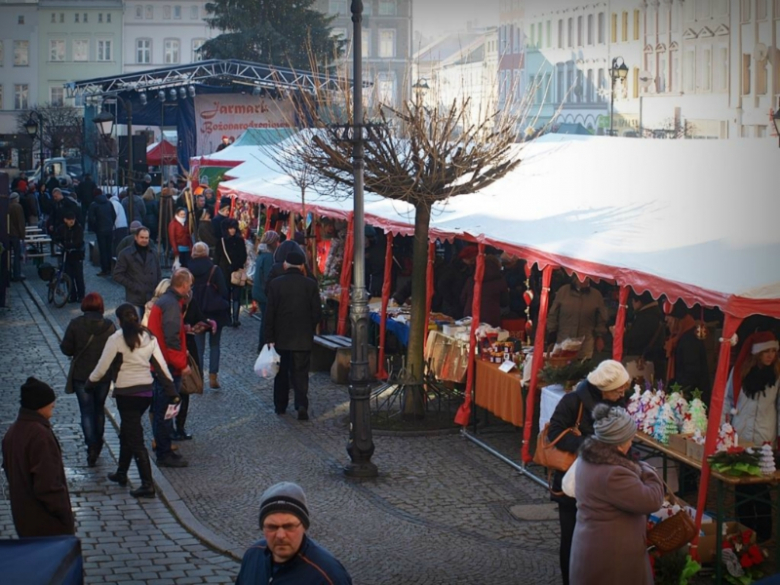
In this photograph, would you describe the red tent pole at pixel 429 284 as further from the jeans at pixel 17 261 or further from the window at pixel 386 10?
the window at pixel 386 10

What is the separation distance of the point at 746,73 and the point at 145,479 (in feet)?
177

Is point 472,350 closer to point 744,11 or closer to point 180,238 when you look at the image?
point 180,238

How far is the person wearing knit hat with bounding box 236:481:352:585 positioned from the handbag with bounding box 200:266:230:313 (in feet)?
A: 34.6

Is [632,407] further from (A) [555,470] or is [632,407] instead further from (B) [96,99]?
(B) [96,99]

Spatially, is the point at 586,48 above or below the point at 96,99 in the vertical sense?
above

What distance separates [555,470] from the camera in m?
8.17

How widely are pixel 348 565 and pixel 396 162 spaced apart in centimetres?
555

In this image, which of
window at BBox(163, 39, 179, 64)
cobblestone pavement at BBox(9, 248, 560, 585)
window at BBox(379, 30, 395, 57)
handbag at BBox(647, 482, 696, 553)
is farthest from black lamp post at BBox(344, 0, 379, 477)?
window at BBox(163, 39, 179, 64)

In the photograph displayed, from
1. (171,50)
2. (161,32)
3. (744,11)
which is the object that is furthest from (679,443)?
(161,32)

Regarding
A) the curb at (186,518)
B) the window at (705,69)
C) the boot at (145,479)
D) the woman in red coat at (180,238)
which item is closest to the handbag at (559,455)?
the curb at (186,518)

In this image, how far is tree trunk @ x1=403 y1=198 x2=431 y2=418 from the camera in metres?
13.8

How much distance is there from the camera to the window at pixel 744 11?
5916cm

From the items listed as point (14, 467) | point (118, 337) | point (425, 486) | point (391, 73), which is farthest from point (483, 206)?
point (14, 467)

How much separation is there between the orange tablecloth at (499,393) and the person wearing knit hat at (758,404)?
2926 mm
